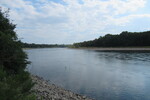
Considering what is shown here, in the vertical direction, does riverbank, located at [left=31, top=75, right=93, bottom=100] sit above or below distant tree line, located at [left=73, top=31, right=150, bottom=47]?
below

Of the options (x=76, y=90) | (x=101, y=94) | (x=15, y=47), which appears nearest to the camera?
(x=15, y=47)

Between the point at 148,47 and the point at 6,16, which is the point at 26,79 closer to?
the point at 6,16

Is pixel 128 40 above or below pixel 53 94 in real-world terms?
above

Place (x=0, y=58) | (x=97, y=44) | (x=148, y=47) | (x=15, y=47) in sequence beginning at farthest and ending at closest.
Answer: (x=97, y=44)
(x=148, y=47)
(x=15, y=47)
(x=0, y=58)

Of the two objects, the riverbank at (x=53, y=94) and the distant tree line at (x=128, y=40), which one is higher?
the distant tree line at (x=128, y=40)

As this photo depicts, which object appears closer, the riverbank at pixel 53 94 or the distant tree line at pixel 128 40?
the riverbank at pixel 53 94

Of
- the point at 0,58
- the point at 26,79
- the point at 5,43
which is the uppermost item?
the point at 5,43

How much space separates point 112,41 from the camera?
10956cm

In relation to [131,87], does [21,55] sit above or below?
above

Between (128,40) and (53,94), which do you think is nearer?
(53,94)

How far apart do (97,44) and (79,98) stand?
→ 114 meters

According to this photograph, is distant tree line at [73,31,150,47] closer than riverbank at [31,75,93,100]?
No

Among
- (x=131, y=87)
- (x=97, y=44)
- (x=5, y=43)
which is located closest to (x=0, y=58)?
(x=5, y=43)

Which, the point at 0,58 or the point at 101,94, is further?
the point at 101,94
